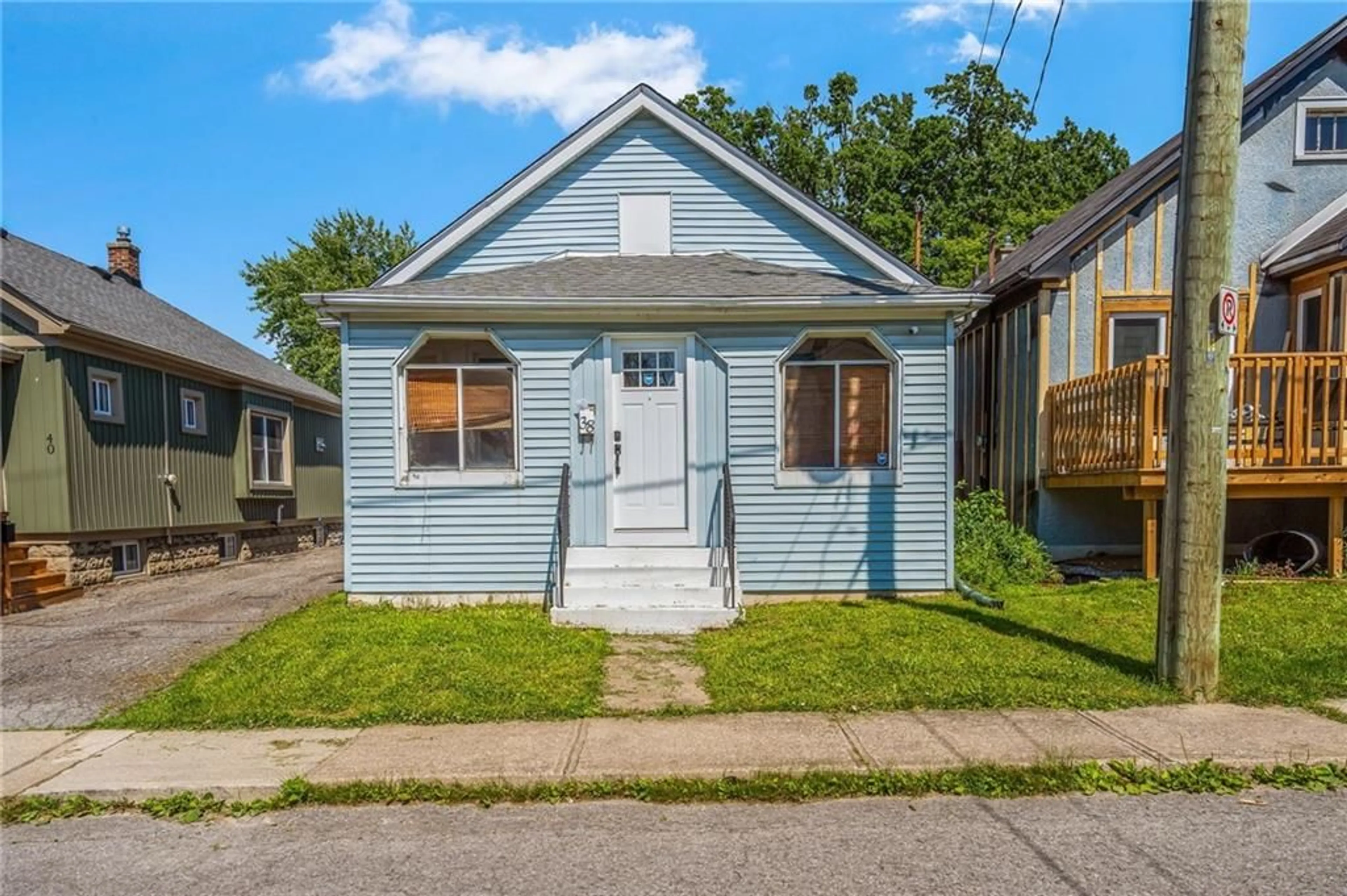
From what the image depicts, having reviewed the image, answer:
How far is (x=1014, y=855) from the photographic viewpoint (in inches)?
122

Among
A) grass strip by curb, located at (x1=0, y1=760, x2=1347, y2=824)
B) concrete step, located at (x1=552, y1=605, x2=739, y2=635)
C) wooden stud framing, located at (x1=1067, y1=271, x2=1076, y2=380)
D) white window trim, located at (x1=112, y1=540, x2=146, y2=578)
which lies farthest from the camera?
white window trim, located at (x1=112, y1=540, x2=146, y2=578)

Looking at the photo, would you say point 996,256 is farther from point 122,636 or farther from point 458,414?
point 122,636

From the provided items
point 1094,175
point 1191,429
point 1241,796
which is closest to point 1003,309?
point 1191,429

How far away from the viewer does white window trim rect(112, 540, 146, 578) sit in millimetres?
11094

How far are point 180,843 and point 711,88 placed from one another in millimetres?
33248

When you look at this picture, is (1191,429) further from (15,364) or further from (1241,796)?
(15,364)

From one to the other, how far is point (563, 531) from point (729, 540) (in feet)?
5.44

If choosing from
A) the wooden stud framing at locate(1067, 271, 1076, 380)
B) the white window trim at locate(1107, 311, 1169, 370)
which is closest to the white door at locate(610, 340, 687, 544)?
the wooden stud framing at locate(1067, 271, 1076, 380)

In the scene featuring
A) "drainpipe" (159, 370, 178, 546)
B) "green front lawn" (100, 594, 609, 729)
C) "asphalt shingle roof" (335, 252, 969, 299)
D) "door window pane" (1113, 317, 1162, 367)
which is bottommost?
"green front lawn" (100, 594, 609, 729)

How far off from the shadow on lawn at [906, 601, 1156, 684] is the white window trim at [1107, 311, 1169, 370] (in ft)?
15.8

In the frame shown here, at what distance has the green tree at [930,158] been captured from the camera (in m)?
31.0

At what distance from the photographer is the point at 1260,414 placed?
8.23 meters

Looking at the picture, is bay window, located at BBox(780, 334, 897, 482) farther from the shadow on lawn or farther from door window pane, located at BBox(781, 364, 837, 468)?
the shadow on lawn

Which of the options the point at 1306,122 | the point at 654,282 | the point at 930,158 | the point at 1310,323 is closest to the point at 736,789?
the point at 654,282
